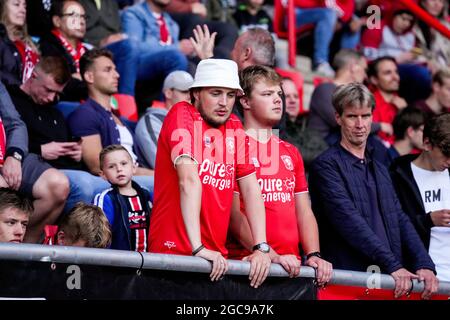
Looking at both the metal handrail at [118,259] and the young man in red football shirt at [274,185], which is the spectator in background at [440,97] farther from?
the metal handrail at [118,259]

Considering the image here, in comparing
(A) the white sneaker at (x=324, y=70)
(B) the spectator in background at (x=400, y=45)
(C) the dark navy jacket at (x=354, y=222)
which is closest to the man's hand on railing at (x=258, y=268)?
(C) the dark navy jacket at (x=354, y=222)

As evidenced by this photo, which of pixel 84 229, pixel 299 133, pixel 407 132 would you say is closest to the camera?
pixel 84 229

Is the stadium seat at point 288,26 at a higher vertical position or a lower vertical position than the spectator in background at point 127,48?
higher

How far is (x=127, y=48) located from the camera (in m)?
9.41

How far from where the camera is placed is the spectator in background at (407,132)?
9852mm

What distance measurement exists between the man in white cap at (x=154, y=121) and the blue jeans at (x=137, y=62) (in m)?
0.90

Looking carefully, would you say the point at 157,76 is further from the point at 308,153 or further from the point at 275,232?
the point at 275,232

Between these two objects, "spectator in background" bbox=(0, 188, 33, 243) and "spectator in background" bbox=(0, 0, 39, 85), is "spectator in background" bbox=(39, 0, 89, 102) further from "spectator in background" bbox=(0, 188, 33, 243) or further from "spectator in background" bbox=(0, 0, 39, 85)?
"spectator in background" bbox=(0, 188, 33, 243)

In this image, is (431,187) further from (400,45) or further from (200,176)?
(400,45)

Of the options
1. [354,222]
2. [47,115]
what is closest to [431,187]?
[354,222]

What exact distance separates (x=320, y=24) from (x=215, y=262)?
6922mm

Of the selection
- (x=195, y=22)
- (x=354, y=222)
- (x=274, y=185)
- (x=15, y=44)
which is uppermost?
→ (x=195, y=22)

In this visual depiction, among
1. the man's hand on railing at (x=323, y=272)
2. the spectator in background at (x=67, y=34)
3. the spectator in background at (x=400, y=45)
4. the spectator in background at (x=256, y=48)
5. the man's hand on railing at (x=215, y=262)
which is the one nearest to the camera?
the man's hand on railing at (x=215, y=262)
